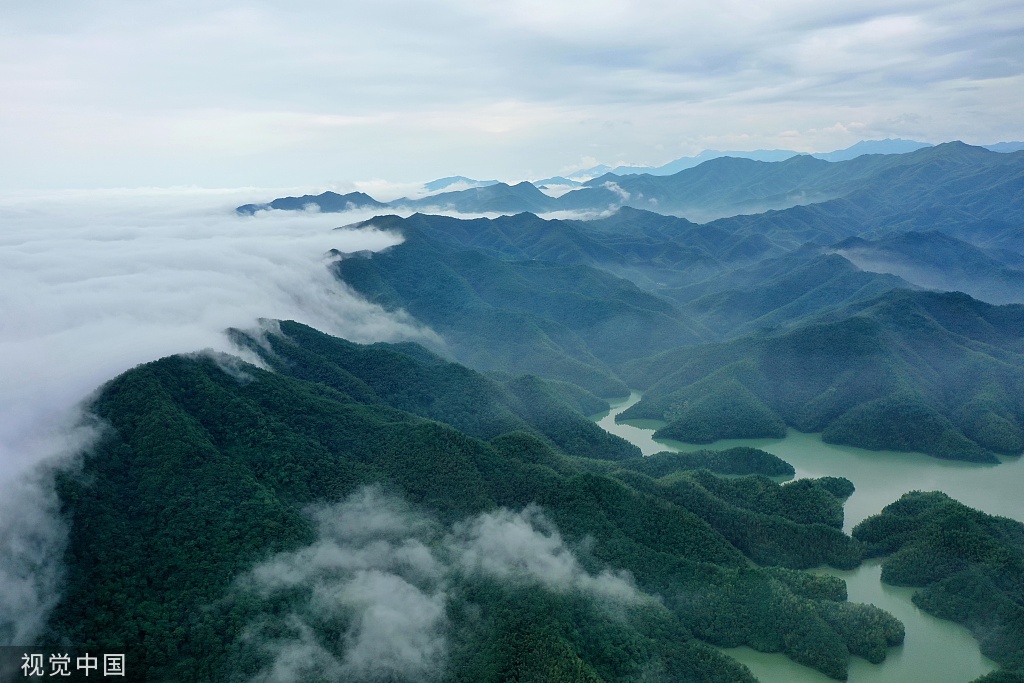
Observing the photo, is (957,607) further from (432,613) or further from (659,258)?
(659,258)

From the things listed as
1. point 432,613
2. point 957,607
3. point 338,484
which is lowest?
point 957,607

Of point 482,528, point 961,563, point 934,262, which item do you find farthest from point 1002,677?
point 934,262

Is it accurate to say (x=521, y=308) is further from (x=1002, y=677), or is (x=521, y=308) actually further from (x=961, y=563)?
(x=1002, y=677)

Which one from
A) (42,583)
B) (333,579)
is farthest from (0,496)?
(333,579)

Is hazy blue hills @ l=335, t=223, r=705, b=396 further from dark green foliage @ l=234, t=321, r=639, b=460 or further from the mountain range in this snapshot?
dark green foliage @ l=234, t=321, r=639, b=460

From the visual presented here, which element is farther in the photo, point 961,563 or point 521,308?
point 521,308

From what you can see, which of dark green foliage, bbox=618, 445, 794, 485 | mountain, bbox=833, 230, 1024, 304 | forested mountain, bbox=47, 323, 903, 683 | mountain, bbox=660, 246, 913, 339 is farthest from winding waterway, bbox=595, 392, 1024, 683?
mountain, bbox=833, 230, 1024, 304
